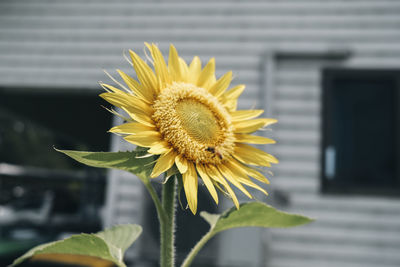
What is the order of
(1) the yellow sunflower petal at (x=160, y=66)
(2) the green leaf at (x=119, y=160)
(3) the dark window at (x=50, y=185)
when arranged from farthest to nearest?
(3) the dark window at (x=50, y=185)
(1) the yellow sunflower petal at (x=160, y=66)
(2) the green leaf at (x=119, y=160)

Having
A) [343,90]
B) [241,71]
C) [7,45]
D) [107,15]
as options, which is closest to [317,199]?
[343,90]

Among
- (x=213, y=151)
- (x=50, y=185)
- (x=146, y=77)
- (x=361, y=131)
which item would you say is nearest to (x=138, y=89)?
(x=146, y=77)

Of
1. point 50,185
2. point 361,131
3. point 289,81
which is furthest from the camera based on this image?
point 50,185

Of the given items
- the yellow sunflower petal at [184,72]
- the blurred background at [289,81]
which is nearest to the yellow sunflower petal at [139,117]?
the yellow sunflower petal at [184,72]

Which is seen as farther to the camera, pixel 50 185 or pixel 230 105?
pixel 50 185

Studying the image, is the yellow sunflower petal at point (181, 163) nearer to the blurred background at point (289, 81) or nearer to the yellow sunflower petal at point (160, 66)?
the yellow sunflower petal at point (160, 66)

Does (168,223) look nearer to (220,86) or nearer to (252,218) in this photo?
(252,218)
